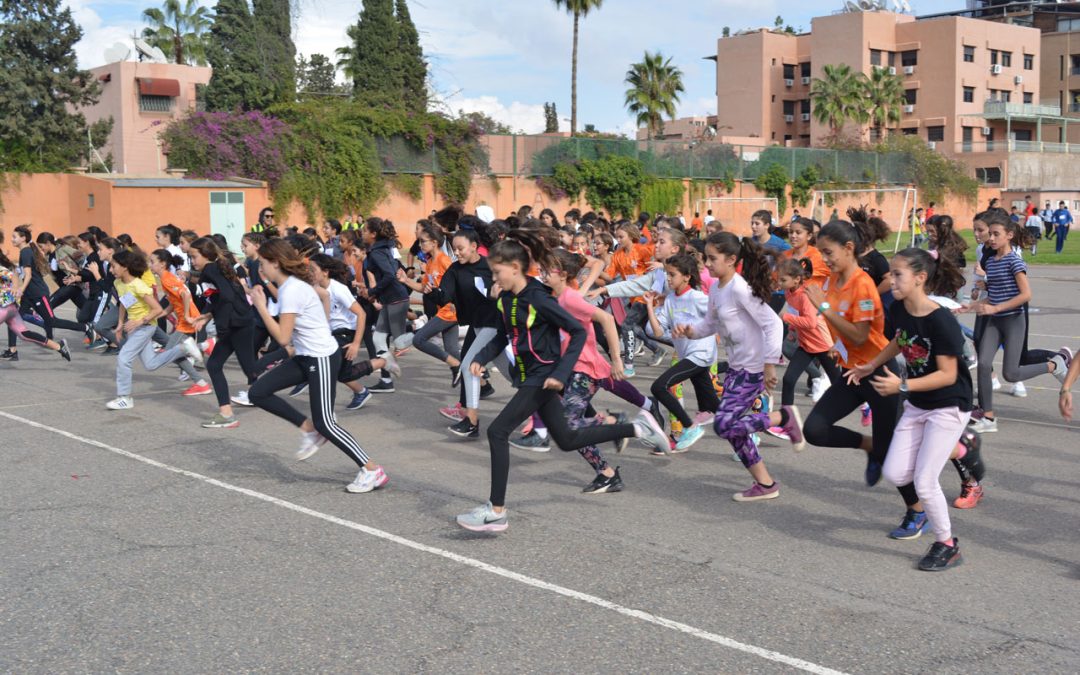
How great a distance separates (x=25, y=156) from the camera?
39.1 metres

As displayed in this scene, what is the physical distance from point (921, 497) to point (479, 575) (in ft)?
7.54

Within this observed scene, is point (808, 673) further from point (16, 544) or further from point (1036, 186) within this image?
point (1036, 186)

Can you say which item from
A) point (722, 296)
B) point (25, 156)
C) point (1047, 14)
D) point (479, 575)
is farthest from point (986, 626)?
point (1047, 14)

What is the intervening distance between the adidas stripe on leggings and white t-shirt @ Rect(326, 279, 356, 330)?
6.91 ft

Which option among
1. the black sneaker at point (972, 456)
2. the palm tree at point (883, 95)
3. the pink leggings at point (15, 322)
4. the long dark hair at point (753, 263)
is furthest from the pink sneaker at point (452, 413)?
the palm tree at point (883, 95)

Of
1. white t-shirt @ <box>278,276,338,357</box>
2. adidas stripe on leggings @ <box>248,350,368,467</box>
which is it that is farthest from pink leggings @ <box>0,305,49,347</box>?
white t-shirt @ <box>278,276,338,357</box>

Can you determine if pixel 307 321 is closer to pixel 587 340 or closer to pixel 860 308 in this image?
pixel 587 340

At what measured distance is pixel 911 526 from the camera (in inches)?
240

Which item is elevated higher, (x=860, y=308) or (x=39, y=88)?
(x=39, y=88)

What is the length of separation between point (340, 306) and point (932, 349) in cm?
614

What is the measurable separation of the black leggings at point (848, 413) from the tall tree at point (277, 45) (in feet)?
127

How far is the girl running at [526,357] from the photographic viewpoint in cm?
618

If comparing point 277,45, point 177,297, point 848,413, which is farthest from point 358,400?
point 277,45

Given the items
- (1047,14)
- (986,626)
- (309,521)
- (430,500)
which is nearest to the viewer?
(986,626)
